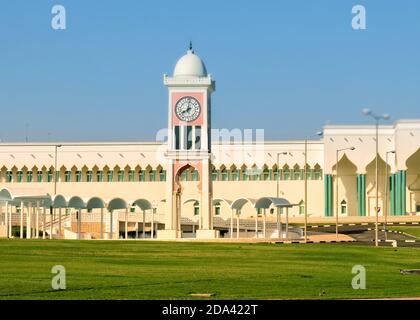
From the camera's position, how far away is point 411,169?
379 ft

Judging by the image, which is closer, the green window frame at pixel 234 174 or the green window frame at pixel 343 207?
the green window frame at pixel 343 207

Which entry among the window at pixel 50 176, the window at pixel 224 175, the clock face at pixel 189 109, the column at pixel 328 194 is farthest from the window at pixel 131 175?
the clock face at pixel 189 109

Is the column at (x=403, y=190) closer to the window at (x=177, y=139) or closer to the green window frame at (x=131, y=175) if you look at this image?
the green window frame at (x=131, y=175)

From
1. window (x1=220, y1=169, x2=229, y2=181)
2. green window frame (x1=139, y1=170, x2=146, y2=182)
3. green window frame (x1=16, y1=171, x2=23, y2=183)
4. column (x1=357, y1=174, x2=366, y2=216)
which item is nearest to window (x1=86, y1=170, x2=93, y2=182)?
green window frame (x1=139, y1=170, x2=146, y2=182)

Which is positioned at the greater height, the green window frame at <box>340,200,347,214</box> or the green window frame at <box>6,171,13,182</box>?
the green window frame at <box>6,171,13,182</box>

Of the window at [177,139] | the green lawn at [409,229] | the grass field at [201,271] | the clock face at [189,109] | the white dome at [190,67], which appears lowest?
the green lawn at [409,229]

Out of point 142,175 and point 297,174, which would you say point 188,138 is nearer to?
point 297,174

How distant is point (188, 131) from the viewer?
79000 millimetres

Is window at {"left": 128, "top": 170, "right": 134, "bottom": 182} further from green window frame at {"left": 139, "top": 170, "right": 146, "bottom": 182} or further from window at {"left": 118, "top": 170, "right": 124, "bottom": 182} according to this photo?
green window frame at {"left": 139, "top": 170, "right": 146, "bottom": 182}

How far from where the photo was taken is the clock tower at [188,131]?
78.3m

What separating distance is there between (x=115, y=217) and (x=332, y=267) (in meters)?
56.9

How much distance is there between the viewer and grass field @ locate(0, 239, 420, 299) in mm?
28312

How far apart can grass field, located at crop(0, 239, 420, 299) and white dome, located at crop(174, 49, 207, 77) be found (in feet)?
83.7

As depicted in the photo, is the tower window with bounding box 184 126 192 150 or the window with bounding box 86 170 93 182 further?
the window with bounding box 86 170 93 182
